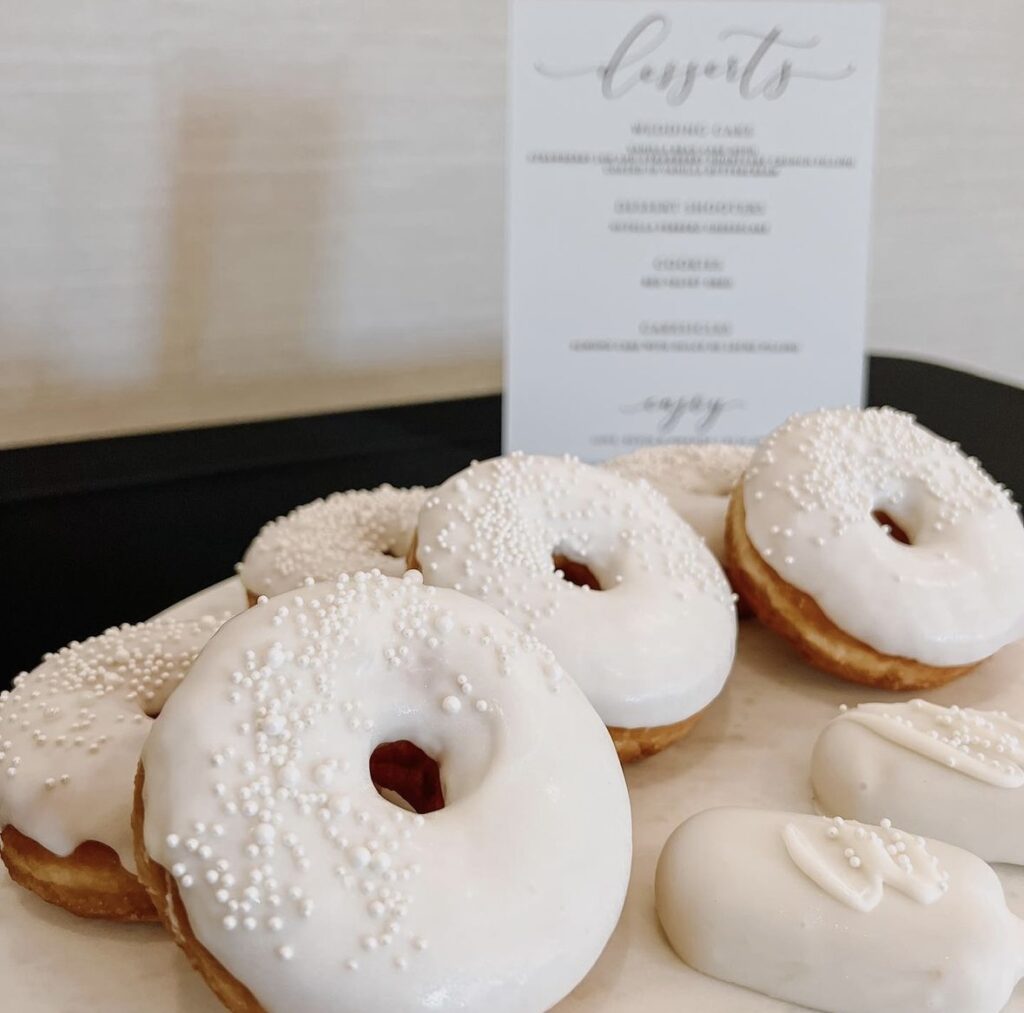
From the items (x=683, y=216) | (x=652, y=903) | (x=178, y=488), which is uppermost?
(x=683, y=216)

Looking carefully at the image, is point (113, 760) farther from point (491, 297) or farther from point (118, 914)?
point (491, 297)

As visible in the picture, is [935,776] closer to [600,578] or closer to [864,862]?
[864,862]

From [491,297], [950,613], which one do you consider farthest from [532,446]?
[950,613]

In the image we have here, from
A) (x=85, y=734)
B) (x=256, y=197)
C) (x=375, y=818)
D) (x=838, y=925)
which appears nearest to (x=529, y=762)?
(x=375, y=818)

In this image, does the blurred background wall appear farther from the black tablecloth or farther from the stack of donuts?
the stack of donuts

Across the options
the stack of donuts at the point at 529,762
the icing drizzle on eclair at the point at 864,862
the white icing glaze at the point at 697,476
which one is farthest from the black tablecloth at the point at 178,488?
the icing drizzle on eclair at the point at 864,862

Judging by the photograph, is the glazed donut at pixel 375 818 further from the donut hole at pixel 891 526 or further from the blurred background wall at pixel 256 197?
the blurred background wall at pixel 256 197
